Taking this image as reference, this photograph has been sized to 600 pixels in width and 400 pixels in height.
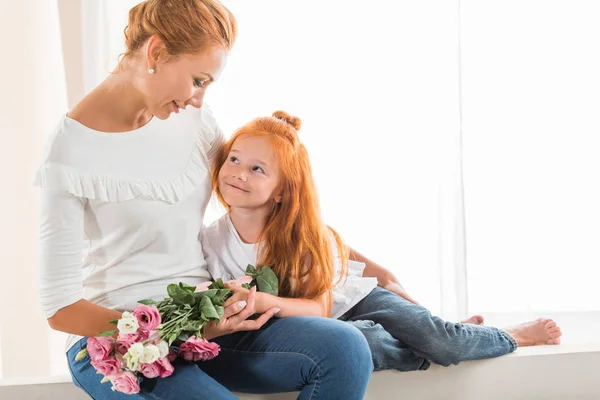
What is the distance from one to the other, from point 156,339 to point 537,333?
116 centimetres

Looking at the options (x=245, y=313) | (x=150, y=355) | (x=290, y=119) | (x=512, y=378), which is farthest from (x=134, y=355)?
(x=512, y=378)

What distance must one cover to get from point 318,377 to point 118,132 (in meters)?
0.68

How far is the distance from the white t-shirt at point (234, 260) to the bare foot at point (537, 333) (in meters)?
0.49

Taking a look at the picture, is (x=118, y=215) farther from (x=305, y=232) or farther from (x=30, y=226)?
(x=30, y=226)

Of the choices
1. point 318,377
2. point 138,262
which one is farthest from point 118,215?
point 318,377

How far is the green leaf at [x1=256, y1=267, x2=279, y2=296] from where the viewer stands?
1665 millimetres

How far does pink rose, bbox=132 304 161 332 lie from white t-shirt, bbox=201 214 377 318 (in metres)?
0.34

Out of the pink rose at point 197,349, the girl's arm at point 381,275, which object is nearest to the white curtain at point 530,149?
the girl's arm at point 381,275

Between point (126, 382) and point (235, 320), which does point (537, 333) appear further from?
point (126, 382)

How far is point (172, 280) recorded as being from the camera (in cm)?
168

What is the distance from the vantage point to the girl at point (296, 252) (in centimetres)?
174

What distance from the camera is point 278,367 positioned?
156 cm

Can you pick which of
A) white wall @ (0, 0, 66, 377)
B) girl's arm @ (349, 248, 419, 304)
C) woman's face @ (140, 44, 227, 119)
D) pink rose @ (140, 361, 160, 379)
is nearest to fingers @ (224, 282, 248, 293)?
pink rose @ (140, 361, 160, 379)

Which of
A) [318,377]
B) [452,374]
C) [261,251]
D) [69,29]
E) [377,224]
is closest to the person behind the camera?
[318,377]
